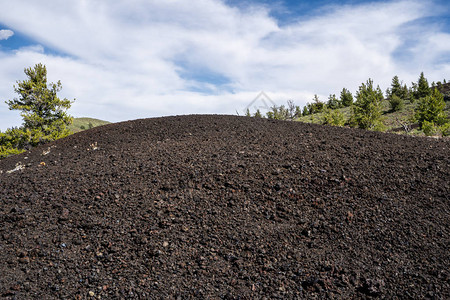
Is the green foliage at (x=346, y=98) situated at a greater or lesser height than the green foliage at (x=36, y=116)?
greater

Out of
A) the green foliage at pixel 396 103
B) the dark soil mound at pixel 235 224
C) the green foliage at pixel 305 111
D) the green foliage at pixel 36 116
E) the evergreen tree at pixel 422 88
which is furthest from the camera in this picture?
the green foliage at pixel 305 111

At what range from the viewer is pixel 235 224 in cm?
377

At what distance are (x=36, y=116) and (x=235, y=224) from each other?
15.1 meters

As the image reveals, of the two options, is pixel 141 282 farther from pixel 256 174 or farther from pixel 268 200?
pixel 256 174

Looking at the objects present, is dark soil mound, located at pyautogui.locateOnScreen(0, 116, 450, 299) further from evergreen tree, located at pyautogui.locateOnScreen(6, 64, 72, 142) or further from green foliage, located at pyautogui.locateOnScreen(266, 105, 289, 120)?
green foliage, located at pyautogui.locateOnScreen(266, 105, 289, 120)

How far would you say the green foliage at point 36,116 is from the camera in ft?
47.6

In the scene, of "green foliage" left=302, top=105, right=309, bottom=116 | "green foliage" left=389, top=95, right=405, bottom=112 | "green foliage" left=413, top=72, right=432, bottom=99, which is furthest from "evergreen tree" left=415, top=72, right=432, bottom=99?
"green foliage" left=302, top=105, right=309, bottom=116

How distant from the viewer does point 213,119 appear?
8969 millimetres

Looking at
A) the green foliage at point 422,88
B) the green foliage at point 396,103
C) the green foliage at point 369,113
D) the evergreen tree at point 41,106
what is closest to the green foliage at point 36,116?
the evergreen tree at point 41,106

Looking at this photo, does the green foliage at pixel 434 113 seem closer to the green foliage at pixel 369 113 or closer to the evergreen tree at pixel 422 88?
the green foliage at pixel 369 113

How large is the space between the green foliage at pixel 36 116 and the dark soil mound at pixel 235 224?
1018 centimetres

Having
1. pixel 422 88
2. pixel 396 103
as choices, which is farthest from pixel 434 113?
pixel 422 88

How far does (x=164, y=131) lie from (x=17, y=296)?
18.4ft

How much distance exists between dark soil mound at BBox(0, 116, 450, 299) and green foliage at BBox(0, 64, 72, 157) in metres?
10.2
